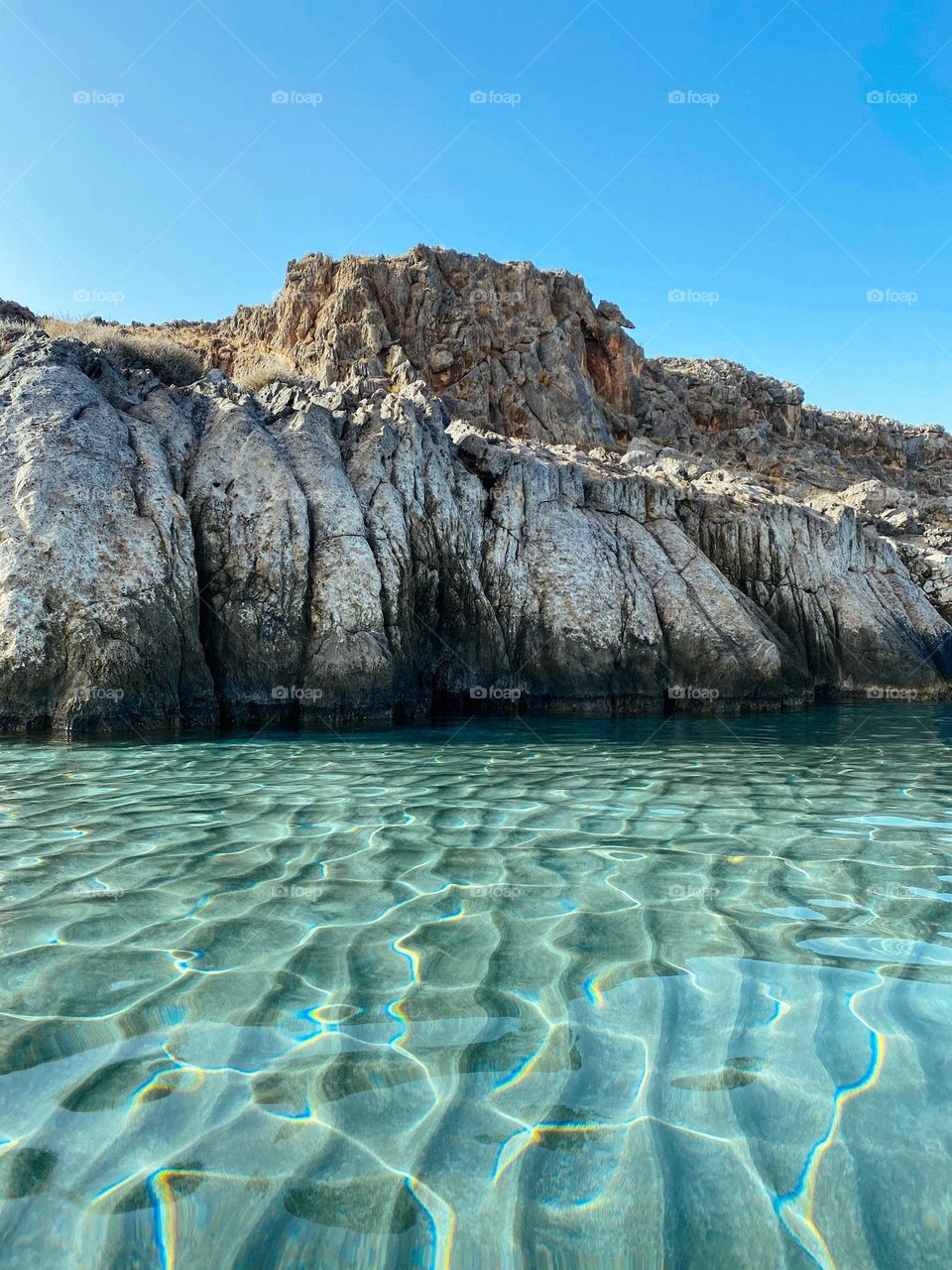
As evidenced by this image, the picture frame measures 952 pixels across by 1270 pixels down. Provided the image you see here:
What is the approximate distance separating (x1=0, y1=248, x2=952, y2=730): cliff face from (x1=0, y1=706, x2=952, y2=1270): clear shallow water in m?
6.02

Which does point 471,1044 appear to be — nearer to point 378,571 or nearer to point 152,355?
point 378,571

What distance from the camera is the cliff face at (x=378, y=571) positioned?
458 inches

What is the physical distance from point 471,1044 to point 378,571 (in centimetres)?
1179

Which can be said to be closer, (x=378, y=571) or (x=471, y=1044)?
(x=471, y=1044)

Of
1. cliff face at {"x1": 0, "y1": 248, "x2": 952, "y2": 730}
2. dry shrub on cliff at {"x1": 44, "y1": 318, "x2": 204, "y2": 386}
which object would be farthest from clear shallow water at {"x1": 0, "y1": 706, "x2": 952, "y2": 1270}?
dry shrub on cliff at {"x1": 44, "y1": 318, "x2": 204, "y2": 386}

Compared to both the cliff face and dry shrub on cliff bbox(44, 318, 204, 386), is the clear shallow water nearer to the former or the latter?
the cliff face

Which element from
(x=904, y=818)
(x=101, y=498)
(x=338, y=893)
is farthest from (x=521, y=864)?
(x=101, y=498)

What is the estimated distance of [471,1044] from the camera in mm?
2965

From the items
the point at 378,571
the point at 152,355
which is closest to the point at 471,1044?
the point at 378,571

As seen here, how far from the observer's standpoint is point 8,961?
3621 millimetres

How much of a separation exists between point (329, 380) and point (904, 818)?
1478 inches

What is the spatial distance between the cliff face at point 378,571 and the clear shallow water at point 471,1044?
6016mm

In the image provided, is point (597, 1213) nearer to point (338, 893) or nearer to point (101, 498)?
point (338, 893)

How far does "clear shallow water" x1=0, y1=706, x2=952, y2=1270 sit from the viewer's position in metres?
2.12
